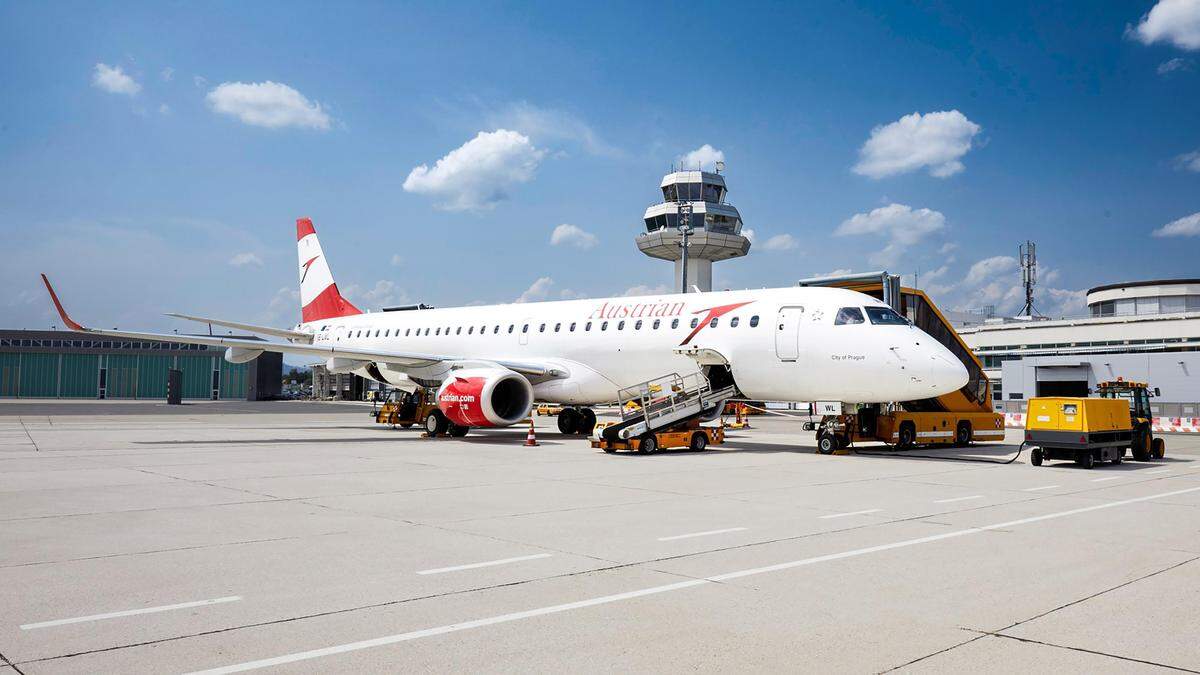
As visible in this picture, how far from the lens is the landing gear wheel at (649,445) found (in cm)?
1930

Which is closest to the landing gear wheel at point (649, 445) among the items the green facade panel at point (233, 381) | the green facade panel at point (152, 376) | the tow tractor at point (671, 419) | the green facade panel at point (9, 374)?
the tow tractor at point (671, 419)

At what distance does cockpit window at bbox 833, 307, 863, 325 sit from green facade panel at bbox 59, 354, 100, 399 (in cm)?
7301

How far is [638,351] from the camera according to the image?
22203 millimetres

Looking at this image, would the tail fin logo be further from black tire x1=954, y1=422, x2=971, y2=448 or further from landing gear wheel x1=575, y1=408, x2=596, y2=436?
black tire x1=954, y1=422, x2=971, y2=448

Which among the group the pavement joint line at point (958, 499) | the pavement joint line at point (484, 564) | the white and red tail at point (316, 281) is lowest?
the pavement joint line at point (484, 564)

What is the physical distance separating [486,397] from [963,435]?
12561 millimetres

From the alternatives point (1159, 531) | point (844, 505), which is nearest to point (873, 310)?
point (844, 505)

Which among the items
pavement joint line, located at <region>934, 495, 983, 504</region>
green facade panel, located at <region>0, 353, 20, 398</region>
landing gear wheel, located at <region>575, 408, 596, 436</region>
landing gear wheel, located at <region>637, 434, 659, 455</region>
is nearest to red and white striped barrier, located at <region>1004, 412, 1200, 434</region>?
landing gear wheel, located at <region>575, 408, 596, 436</region>

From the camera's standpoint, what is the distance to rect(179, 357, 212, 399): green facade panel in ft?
251

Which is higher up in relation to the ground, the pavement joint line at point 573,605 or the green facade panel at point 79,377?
the green facade panel at point 79,377

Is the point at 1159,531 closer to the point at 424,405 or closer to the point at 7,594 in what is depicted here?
the point at 7,594

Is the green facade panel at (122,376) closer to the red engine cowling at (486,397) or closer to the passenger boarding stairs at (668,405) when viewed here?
the red engine cowling at (486,397)

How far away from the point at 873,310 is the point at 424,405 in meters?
14.7

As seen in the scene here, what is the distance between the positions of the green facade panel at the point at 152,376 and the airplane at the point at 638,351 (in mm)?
53993
